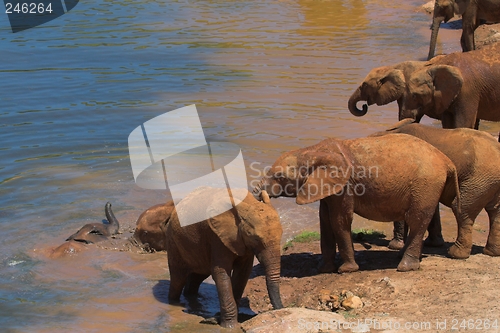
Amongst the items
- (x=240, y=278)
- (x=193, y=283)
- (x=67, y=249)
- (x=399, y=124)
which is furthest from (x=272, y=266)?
(x=67, y=249)

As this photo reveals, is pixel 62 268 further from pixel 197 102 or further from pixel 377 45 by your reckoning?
pixel 377 45

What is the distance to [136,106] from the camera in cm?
1806

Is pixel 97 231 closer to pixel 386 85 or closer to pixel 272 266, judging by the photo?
pixel 272 266

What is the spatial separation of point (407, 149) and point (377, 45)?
51.3ft

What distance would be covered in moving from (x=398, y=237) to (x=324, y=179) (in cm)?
179

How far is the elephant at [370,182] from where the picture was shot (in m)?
8.30

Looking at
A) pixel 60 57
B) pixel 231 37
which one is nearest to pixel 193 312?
pixel 60 57

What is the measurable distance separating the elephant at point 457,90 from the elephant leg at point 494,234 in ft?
8.00

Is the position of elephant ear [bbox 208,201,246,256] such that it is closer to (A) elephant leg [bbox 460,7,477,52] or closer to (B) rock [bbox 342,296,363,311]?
(B) rock [bbox 342,296,363,311]

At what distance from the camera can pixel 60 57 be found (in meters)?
23.2

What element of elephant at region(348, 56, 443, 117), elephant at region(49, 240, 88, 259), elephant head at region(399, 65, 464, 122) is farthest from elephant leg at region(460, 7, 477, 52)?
elephant at region(49, 240, 88, 259)

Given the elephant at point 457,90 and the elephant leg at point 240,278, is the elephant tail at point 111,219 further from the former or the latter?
the elephant at point 457,90

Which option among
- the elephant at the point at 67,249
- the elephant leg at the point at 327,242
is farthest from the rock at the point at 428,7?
the elephant leg at the point at 327,242

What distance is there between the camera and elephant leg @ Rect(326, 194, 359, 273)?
8.52m
